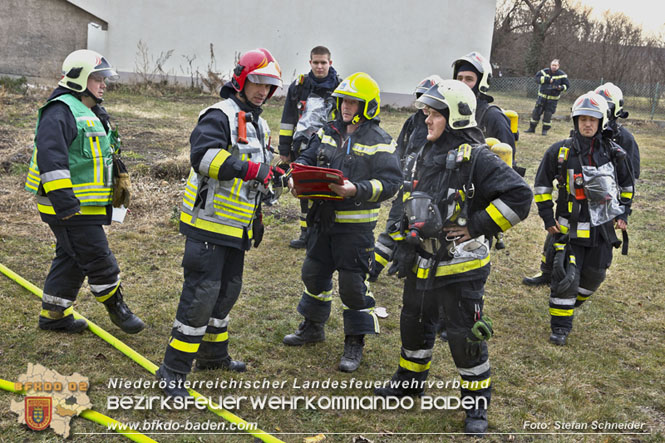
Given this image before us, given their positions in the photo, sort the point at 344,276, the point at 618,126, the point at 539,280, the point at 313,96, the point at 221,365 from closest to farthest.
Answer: the point at 221,365
the point at 344,276
the point at 618,126
the point at 313,96
the point at 539,280

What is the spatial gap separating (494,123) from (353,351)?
2495mm

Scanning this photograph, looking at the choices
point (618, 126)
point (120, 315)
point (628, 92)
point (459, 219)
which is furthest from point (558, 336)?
point (628, 92)

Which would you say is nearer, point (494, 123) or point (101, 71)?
point (101, 71)

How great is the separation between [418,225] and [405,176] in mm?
574

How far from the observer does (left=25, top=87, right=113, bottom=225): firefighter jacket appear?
4062mm

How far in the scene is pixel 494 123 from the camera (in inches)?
212

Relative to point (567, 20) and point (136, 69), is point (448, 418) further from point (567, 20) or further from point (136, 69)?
point (567, 20)

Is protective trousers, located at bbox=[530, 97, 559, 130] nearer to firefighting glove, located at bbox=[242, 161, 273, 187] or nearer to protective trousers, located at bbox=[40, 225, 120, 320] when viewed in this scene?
firefighting glove, located at bbox=[242, 161, 273, 187]

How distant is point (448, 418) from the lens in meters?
4.04

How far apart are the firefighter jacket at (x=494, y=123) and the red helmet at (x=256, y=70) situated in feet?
7.86

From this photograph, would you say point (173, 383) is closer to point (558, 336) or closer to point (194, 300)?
point (194, 300)

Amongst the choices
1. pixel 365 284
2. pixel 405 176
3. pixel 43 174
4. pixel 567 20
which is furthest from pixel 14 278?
pixel 567 20

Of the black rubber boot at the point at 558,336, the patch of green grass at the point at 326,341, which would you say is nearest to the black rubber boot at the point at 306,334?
the patch of green grass at the point at 326,341

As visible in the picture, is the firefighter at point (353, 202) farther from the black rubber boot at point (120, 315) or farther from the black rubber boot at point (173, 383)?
the black rubber boot at point (120, 315)
